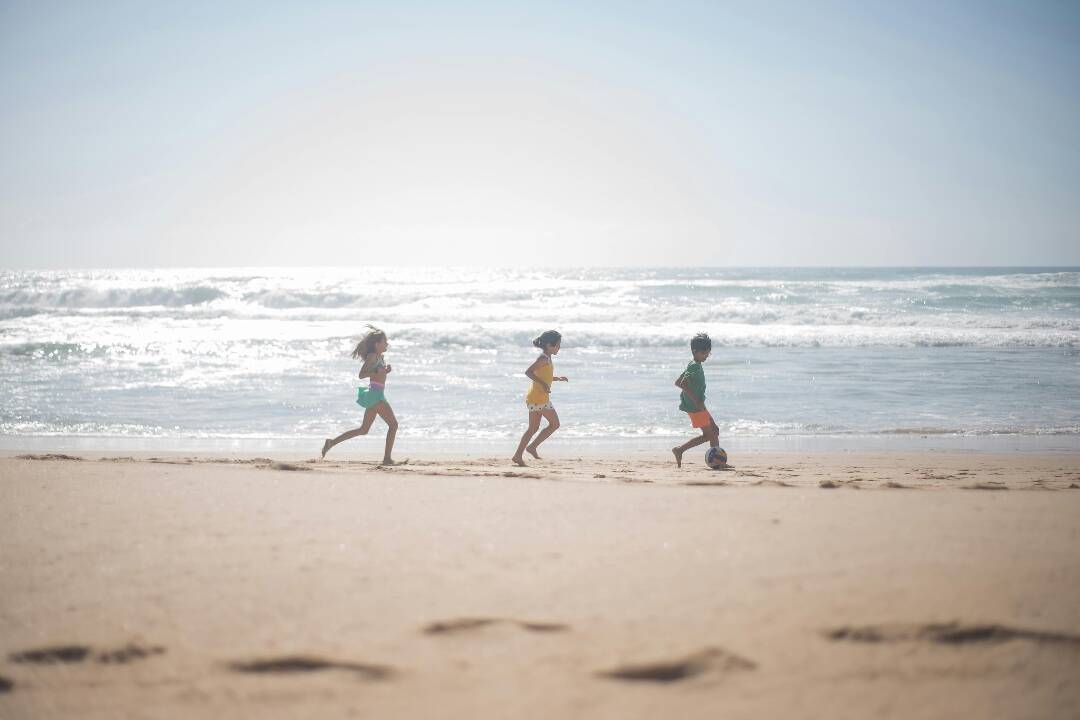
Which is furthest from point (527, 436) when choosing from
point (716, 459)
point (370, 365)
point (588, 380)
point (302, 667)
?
point (588, 380)

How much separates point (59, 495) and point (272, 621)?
266cm

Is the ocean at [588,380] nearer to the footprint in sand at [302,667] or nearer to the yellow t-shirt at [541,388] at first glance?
the yellow t-shirt at [541,388]

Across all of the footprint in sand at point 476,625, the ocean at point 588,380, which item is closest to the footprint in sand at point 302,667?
the footprint in sand at point 476,625

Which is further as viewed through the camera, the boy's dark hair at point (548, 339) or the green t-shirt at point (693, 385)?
the boy's dark hair at point (548, 339)

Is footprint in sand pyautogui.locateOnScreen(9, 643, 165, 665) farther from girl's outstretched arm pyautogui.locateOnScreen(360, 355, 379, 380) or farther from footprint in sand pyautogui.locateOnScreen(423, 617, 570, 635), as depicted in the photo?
girl's outstretched arm pyautogui.locateOnScreen(360, 355, 379, 380)

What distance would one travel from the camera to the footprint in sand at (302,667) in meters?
2.35

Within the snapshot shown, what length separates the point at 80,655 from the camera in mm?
2502

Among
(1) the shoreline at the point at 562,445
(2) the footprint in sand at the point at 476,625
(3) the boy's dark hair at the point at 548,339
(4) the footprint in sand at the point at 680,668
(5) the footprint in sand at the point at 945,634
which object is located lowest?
(1) the shoreline at the point at 562,445

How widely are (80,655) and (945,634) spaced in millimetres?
2666

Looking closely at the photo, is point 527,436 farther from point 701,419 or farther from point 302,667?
point 302,667

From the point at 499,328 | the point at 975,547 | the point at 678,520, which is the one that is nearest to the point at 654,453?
the point at 678,520

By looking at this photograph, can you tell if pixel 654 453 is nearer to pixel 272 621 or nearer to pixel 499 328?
pixel 272 621

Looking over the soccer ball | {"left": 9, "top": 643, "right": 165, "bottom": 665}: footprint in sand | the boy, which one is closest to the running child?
the boy

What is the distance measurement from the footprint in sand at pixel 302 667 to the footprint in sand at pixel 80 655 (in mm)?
320
